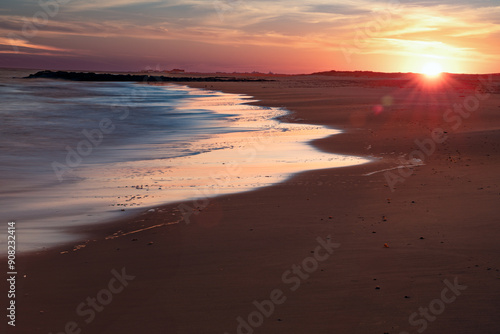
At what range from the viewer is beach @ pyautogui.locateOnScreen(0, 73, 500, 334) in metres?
4.70

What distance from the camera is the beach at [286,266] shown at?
4.70 meters

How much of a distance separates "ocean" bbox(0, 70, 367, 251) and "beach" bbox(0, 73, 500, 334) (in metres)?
0.90

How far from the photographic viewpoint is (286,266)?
5.93 m

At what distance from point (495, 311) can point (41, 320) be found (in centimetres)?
432

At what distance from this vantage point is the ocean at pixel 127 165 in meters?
8.73

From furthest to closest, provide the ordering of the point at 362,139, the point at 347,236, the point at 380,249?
the point at 362,139 → the point at 347,236 → the point at 380,249

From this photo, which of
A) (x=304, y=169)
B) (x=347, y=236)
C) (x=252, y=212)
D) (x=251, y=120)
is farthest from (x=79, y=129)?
(x=347, y=236)

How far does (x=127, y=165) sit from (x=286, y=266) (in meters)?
8.84

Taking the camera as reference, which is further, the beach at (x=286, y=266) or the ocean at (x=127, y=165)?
the ocean at (x=127, y=165)

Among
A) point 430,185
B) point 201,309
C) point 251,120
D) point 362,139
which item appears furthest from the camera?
point 251,120

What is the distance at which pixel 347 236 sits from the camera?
6906 mm

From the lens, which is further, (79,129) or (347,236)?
(79,129)

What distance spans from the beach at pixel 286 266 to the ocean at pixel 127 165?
902 mm

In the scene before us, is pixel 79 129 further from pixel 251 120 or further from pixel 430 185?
pixel 430 185
